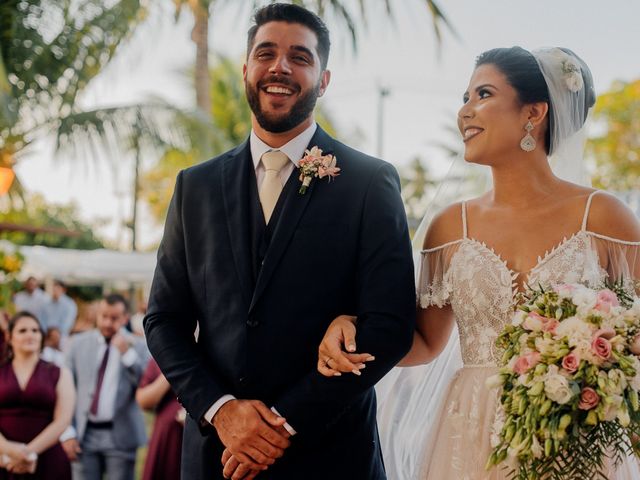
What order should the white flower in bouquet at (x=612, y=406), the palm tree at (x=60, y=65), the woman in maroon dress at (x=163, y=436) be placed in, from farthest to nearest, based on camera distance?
the palm tree at (x=60, y=65), the woman in maroon dress at (x=163, y=436), the white flower in bouquet at (x=612, y=406)

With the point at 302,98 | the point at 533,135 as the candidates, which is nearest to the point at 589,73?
the point at 533,135

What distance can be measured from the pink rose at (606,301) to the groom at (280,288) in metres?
0.56

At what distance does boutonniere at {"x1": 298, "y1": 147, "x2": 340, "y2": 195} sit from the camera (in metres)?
2.82

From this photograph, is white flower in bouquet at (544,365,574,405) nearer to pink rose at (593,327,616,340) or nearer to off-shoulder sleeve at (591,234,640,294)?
pink rose at (593,327,616,340)

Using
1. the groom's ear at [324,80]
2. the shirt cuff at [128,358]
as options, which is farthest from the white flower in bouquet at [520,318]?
the shirt cuff at [128,358]

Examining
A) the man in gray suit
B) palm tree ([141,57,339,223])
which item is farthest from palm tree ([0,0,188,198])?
the man in gray suit

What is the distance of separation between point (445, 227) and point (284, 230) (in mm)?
919

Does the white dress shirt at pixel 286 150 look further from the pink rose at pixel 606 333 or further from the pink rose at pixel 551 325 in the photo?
the pink rose at pixel 606 333

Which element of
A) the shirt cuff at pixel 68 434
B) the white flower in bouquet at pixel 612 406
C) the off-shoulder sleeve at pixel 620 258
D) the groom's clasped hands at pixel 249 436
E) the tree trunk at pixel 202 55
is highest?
the tree trunk at pixel 202 55

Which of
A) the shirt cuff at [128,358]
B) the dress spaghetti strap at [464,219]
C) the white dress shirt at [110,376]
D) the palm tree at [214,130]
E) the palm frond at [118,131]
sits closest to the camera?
the dress spaghetti strap at [464,219]

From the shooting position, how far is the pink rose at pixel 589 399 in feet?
8.07

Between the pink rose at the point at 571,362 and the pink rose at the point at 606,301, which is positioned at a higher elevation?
the pink rose at the point at 606,301

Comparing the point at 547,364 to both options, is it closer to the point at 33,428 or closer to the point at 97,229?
the point at 33,428

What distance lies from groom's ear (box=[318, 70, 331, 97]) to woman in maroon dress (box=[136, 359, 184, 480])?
3.85 metres
